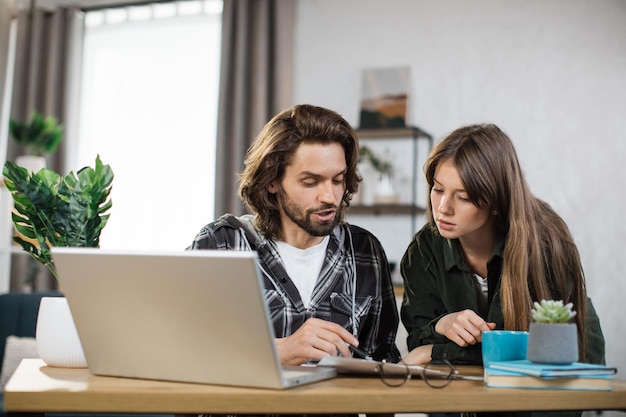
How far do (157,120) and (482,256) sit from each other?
11.9 feet

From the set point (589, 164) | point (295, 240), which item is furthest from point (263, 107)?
point (295, 240)

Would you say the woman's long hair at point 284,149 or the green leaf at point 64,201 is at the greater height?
the woman's long hair at point 284,149

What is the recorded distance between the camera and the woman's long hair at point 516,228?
5.87 feet

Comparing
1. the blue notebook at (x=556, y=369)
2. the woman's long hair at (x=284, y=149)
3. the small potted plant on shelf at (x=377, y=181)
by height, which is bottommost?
the blue notebook at (x=556, y=369)

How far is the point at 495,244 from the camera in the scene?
1.97 metres

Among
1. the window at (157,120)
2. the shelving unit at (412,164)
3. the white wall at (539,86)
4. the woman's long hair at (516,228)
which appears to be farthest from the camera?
the window at (157,120)

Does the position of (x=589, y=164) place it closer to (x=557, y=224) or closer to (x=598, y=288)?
(x=598, y=288)

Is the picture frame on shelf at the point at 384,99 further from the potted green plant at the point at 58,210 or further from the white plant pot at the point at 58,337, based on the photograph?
the white plant pot at the point at 58,337

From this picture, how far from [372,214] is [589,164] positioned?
123cm

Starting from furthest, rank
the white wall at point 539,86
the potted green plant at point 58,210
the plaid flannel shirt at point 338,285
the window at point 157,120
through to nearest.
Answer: the window at point 157,120 < the white wall at point 539,86 < the plaid flannel shirt at point 338,285 < the potted green plant at point 58,210

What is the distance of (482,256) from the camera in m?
2.01

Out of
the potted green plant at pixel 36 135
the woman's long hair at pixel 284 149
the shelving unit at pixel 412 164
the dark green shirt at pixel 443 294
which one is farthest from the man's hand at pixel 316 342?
the potted green plant at pixel 36 135

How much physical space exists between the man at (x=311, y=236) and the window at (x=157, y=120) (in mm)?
3080

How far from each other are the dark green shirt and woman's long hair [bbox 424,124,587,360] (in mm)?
73
